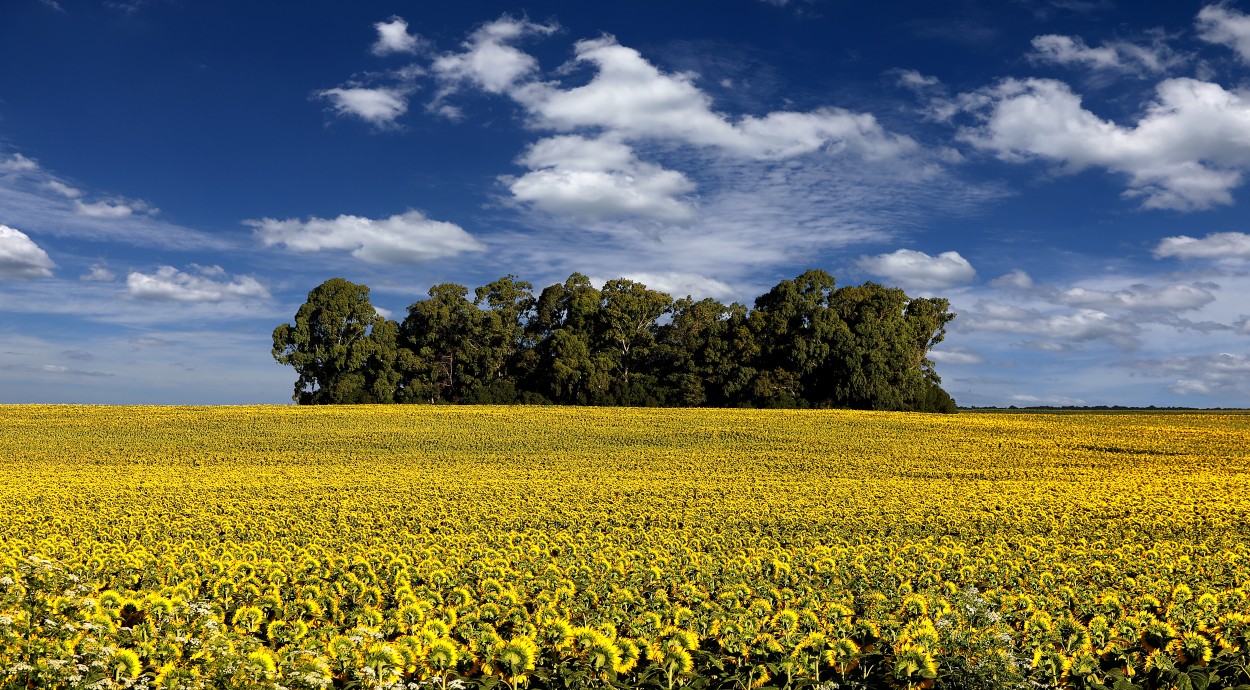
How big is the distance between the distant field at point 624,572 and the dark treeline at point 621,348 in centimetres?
2695

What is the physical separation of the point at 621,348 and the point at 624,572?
55.9 metres

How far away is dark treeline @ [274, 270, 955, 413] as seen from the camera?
5778 centimetres

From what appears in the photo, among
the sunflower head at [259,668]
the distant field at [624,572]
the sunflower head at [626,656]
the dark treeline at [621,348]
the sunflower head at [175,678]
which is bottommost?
the distant field at [624,572]

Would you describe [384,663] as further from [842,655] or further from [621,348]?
[621,348]

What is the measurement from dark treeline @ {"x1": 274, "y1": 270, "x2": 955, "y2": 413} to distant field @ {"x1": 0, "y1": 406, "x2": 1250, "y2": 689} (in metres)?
27.0

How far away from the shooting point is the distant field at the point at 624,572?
18.0 ft

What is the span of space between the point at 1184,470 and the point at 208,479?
104ft

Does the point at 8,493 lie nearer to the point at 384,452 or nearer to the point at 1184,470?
the point at 384,452

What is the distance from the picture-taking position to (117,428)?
42469 mm

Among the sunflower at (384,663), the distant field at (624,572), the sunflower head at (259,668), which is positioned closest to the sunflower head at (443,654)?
the distant field at (624,572)

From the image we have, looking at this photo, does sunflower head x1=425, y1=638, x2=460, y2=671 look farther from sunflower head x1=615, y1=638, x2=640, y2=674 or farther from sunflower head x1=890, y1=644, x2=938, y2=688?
sunflower head x1=890, y1=644, x2=938, y2=688

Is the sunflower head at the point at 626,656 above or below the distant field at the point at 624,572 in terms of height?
above

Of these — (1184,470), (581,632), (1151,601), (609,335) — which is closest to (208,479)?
(581,632)

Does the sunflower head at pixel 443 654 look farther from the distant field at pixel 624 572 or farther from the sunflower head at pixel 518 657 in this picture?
the sunflower head at pixel 518 657
